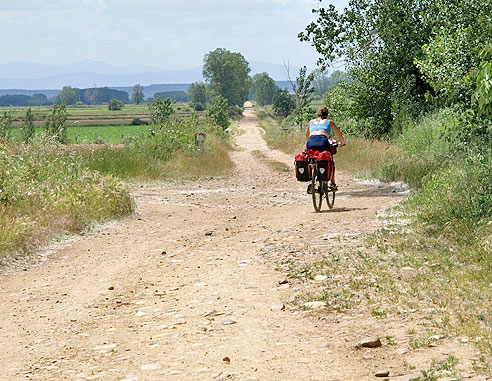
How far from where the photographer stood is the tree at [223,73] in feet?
470

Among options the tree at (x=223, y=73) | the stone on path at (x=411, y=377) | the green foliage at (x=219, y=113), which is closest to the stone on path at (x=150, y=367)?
the stone on path at (x=411, y=377)

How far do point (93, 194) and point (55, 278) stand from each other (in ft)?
14.8

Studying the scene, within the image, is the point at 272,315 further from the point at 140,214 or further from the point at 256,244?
the point at 140,214

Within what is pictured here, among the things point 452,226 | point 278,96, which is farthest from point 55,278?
point 278,96

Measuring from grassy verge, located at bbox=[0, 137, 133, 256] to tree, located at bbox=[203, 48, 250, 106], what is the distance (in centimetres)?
13020

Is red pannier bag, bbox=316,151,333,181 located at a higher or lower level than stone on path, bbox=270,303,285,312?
higher

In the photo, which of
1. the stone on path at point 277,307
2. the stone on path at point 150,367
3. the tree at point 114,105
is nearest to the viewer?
the stone on path at point 150,367

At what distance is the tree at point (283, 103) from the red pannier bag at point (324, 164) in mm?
94886

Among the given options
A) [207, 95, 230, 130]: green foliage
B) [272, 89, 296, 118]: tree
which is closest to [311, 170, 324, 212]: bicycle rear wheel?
[207, 95, 230, 130]: green foliage

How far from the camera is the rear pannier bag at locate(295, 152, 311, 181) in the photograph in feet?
40.3

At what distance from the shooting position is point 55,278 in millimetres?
8625

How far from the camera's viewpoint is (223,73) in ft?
475

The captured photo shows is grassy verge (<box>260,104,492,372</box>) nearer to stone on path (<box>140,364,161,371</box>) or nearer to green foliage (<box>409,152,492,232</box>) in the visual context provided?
green foliage (<box>409,152,492,232</box>)

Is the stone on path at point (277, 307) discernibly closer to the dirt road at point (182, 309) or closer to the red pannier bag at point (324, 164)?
the dirt road at point (182, 309)
